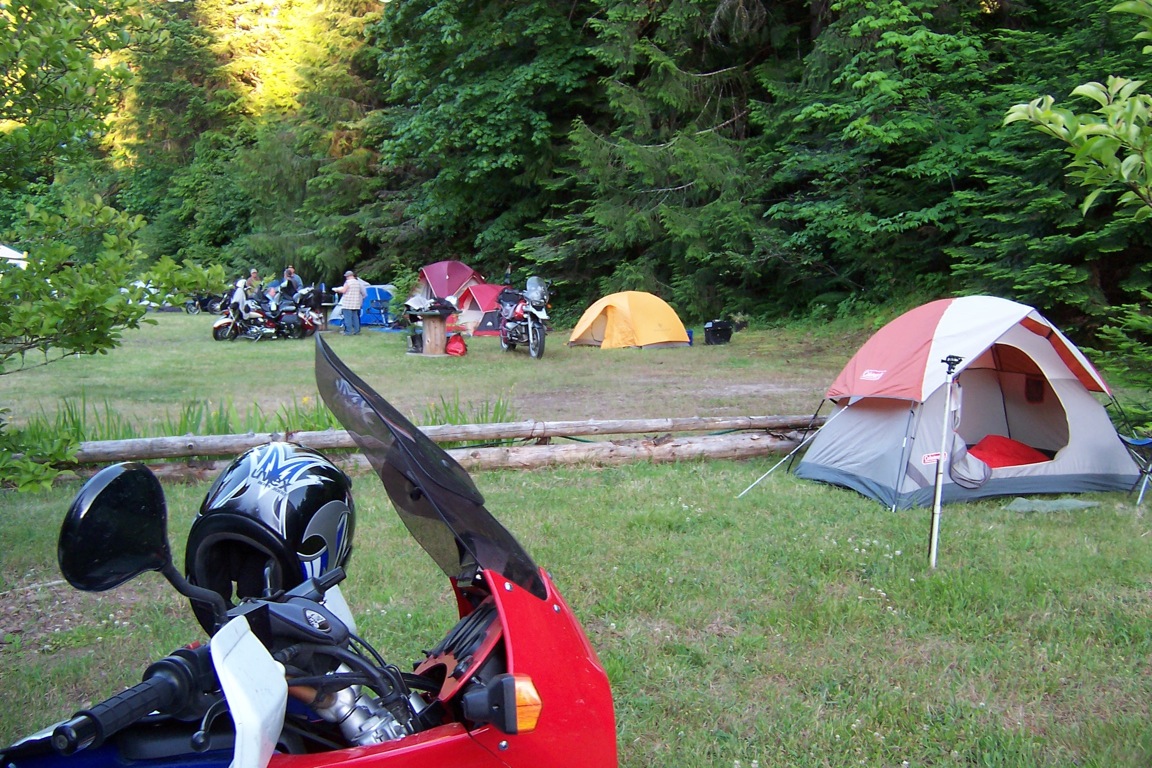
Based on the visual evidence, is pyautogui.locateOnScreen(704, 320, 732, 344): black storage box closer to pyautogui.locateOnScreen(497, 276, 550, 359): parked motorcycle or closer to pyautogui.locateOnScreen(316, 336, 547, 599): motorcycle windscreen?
pyautogui.locateOnScreen(497, 276, 550, 359): parked motorcycle

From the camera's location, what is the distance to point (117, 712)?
1230 mm

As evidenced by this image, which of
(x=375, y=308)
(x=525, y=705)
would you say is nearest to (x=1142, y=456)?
(x=525, y=705)

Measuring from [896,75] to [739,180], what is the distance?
406cm

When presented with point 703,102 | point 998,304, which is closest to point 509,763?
point 998,304

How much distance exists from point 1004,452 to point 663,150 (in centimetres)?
1362

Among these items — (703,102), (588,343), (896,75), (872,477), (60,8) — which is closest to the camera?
(60,8)

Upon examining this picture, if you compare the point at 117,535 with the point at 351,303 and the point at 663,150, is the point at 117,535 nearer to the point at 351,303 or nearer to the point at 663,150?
the point at 663,150

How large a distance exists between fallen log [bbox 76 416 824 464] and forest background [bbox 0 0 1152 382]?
6.95 ft

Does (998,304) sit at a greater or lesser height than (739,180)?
lesser

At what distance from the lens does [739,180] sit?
18.7m

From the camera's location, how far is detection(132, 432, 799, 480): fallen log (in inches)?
277

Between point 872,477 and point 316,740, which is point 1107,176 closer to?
point 316,740

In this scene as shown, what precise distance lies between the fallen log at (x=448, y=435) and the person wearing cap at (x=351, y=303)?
530 inches

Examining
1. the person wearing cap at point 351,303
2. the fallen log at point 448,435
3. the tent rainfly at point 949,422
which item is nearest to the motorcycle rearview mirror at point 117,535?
the fallen log at point 448,435
